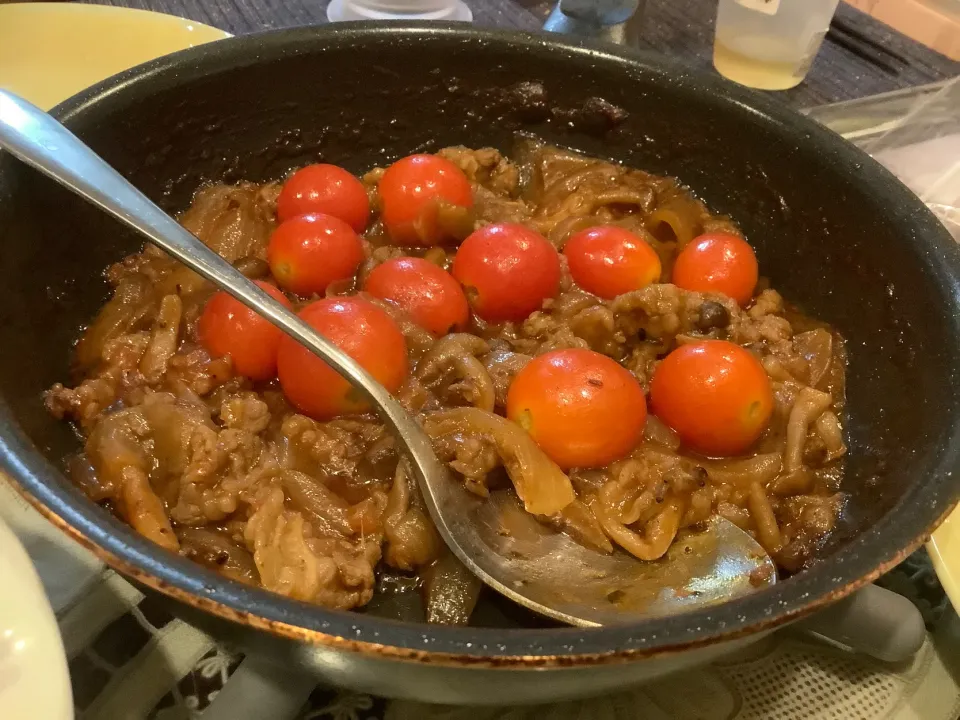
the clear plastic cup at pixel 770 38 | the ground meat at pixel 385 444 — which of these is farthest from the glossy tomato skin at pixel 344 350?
the clear plastic cup at pixel 770 38

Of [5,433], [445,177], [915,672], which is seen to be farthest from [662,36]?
[5,433]

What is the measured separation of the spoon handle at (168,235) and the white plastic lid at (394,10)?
121 cm

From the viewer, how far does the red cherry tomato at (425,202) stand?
58.4 inches

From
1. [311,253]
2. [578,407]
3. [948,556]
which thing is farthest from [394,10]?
[948,556]

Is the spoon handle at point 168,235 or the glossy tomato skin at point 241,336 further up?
the spoon handle at point 168,235

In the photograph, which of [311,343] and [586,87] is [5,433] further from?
[586,87]

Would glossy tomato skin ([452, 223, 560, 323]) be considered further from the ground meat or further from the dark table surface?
the dark table surface

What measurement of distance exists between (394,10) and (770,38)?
3.19ft

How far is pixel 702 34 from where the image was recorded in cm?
238

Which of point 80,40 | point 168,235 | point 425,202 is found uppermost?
point 168,235

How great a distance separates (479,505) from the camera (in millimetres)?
1097

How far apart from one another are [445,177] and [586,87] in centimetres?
35

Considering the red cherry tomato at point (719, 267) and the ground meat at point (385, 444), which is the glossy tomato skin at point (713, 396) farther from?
the red cherry tomato at point (719, 267)

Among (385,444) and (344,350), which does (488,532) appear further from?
(344,350)
